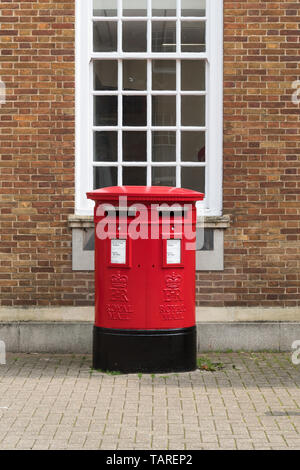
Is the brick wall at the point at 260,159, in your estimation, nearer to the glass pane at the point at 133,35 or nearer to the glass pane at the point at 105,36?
the glass pane at the point at 133,35

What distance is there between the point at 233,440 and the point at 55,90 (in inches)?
178

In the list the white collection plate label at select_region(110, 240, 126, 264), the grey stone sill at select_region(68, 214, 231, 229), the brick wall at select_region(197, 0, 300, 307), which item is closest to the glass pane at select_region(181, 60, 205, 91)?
the brick wall at select_region(197, 0, 300, 307)

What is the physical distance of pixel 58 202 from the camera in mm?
8734

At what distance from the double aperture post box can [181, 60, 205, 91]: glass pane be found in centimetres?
183

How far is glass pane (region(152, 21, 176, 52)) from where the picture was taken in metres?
8.86

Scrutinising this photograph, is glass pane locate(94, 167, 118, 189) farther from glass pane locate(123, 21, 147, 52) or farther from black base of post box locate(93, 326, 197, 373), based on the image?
black base of post box locate(93, 326, 197, 373)

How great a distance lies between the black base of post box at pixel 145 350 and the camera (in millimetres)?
7500

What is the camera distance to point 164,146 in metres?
8.93

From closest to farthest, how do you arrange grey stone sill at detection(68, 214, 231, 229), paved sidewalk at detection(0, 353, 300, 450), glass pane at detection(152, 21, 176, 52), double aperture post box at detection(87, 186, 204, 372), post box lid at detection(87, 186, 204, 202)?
paved sidewalk at detection(0, 353, 300, 450) → post box lid at detection(87, 186, 204, 202) → double aperture post box at detection(87, 186, 204, 372) → grey stone sill at detection(68, 214, 231, 229) → glass pane at detection(152, 21, 176, 52)

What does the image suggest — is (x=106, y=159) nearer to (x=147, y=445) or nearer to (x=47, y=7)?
(x=47, y=7)

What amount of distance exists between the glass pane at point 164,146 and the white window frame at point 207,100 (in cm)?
38

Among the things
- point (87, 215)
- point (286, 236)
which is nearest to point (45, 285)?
point (87, 215)

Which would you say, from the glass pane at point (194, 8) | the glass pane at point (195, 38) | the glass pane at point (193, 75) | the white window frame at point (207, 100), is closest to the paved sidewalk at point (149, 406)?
the white window frame at point (207, 100)

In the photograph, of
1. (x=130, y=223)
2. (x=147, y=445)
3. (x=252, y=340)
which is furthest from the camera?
(x=252, y=340)
